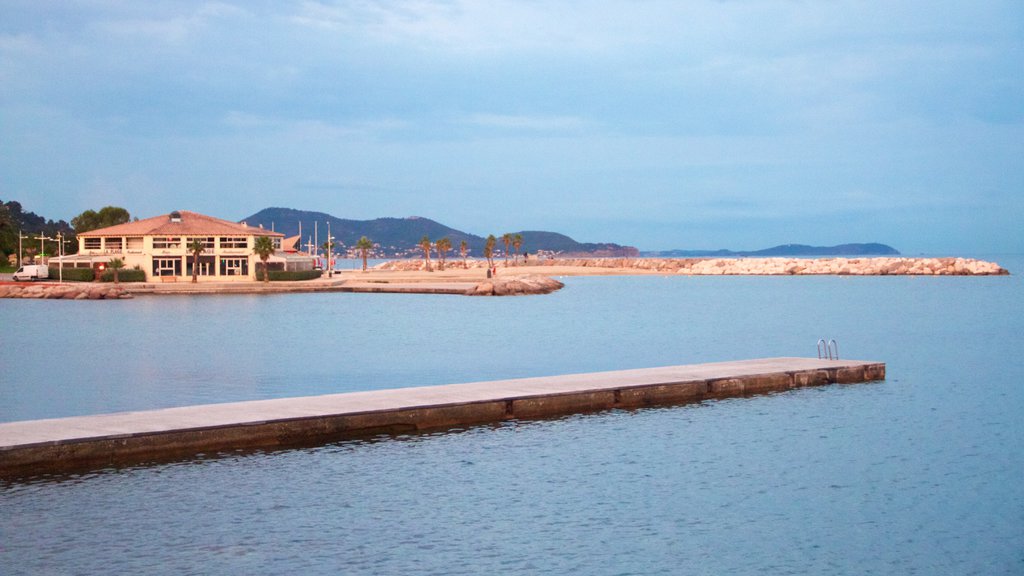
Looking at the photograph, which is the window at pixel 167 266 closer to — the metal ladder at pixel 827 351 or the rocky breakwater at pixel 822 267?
the metal ladder at pixel 827 351

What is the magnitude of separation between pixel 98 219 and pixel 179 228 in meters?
44.7

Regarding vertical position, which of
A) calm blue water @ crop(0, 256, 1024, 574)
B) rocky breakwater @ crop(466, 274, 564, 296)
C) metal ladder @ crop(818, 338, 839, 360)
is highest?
rocky breakwater @ crop(466, 274, 564, 296)

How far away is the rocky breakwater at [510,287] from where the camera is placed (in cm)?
8625

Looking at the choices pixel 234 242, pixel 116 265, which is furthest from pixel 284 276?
pixel 116 265

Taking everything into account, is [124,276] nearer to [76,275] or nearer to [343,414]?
[76,275]

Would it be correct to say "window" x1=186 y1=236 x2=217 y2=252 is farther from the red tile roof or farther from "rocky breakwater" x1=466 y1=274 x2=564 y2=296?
"rocky breakwater" x1=466 y1=274 x2=564 y2=296

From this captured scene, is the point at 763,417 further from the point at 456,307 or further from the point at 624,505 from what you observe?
the point at 456,307

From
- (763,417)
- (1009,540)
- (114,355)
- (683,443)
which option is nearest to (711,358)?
(763,417)

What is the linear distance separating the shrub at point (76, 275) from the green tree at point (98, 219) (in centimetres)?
3849

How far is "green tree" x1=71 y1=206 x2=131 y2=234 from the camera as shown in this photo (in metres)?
130

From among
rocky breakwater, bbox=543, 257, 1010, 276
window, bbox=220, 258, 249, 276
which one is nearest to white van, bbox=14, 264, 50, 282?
window, bbox=220, 258, 249, 276

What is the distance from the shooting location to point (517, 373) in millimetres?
32906

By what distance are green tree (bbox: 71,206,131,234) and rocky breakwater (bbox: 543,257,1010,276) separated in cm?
7480

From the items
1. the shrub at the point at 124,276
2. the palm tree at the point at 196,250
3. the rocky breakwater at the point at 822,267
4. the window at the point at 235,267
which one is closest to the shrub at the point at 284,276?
the window at the point at 235,267
